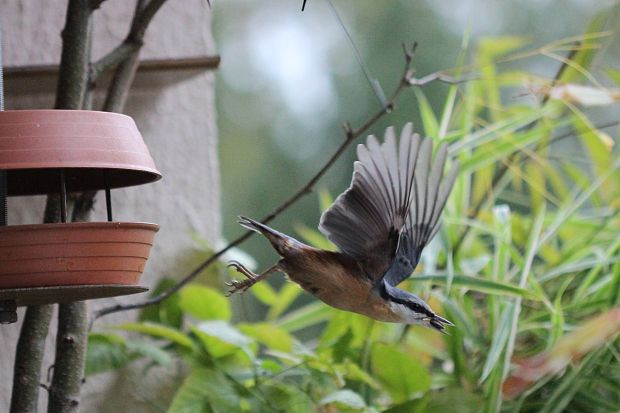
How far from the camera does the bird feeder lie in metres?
0.91

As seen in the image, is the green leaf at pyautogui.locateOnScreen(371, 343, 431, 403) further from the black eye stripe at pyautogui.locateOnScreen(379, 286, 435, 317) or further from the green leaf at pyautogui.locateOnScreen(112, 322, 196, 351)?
the black eye stripe at pyautogui.locateOnScreen(379, 286, 435, 317)

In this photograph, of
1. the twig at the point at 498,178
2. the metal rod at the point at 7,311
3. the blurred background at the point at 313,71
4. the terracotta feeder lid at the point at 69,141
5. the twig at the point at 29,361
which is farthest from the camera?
the blurred background at the point at 313,71

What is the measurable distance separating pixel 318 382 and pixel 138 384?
1.38ft

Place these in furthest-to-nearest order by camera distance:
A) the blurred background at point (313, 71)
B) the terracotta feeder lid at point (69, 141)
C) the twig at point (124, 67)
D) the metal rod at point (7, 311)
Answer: the blurred background at point (313, 71)
the twig at point (124, 67)
the metal rod at point (7, 311)
the terracotta feeder lid at point (69, 141)

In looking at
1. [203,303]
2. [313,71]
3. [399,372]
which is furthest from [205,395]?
[313,71]

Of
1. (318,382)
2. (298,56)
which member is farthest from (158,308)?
(298,56)

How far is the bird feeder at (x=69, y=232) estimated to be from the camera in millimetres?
912

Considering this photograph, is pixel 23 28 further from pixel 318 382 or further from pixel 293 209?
pixel 293 209

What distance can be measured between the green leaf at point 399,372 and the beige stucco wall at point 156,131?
447 millimetres

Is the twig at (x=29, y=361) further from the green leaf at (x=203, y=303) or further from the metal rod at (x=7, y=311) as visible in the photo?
the green leaf at (x=203, y=303)

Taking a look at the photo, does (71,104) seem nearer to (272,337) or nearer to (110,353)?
(110,353)

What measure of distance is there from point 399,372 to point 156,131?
0.73 metres

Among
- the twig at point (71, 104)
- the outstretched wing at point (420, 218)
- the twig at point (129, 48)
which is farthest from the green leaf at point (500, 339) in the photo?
the twig at point (129, 48)

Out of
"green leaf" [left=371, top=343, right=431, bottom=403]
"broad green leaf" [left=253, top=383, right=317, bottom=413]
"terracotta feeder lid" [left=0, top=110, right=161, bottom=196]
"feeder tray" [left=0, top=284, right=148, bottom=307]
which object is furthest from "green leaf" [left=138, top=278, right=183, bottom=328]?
"terracotta feeder lid" [left=0, top=110, right=161, bottom=196]
